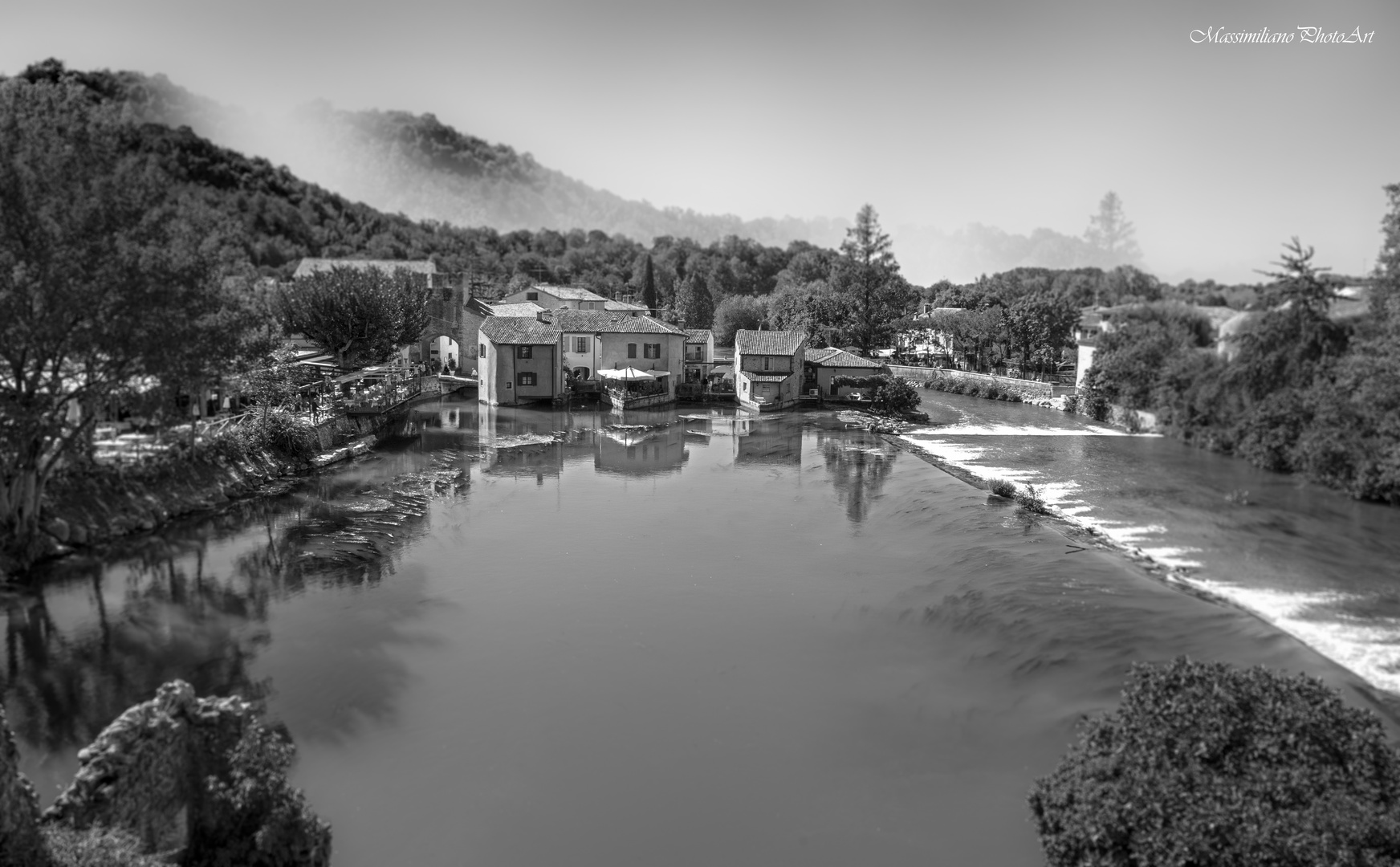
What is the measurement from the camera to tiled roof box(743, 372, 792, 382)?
51.6m

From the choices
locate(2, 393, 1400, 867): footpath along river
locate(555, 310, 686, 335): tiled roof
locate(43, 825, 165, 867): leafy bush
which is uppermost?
locate(555, 310, 686, 335): tiled roof

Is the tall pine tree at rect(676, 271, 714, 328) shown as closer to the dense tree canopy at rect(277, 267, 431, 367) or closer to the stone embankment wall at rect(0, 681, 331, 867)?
the dense tree canopy at rect(277, 267, 431, 367)

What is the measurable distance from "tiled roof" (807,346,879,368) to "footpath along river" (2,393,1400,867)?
2359 centimetres

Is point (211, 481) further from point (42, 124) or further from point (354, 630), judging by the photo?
point (354, 630)

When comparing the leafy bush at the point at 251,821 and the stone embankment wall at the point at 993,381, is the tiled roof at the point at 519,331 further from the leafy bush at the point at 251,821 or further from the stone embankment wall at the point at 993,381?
the leafy bush at the point at 251,821

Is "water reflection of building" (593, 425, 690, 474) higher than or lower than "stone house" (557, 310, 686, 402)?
lower

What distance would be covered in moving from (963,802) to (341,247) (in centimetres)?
11029

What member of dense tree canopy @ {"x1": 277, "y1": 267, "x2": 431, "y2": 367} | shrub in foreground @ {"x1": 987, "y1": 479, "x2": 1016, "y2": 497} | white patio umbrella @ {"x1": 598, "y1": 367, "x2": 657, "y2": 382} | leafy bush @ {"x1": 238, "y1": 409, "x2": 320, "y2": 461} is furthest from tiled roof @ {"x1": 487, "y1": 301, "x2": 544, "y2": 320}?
shrub in foreground @ {"x1": 987, "y1": 479, "x2": 1016, "y2": 497}

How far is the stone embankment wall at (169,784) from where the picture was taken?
8.43 m

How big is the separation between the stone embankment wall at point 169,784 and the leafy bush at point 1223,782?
8.39m

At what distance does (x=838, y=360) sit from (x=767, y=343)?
4933 mm

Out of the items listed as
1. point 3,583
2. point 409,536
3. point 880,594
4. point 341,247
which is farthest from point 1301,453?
point 341,247

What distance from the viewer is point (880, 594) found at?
1975cm

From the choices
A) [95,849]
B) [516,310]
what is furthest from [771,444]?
[95,849]
